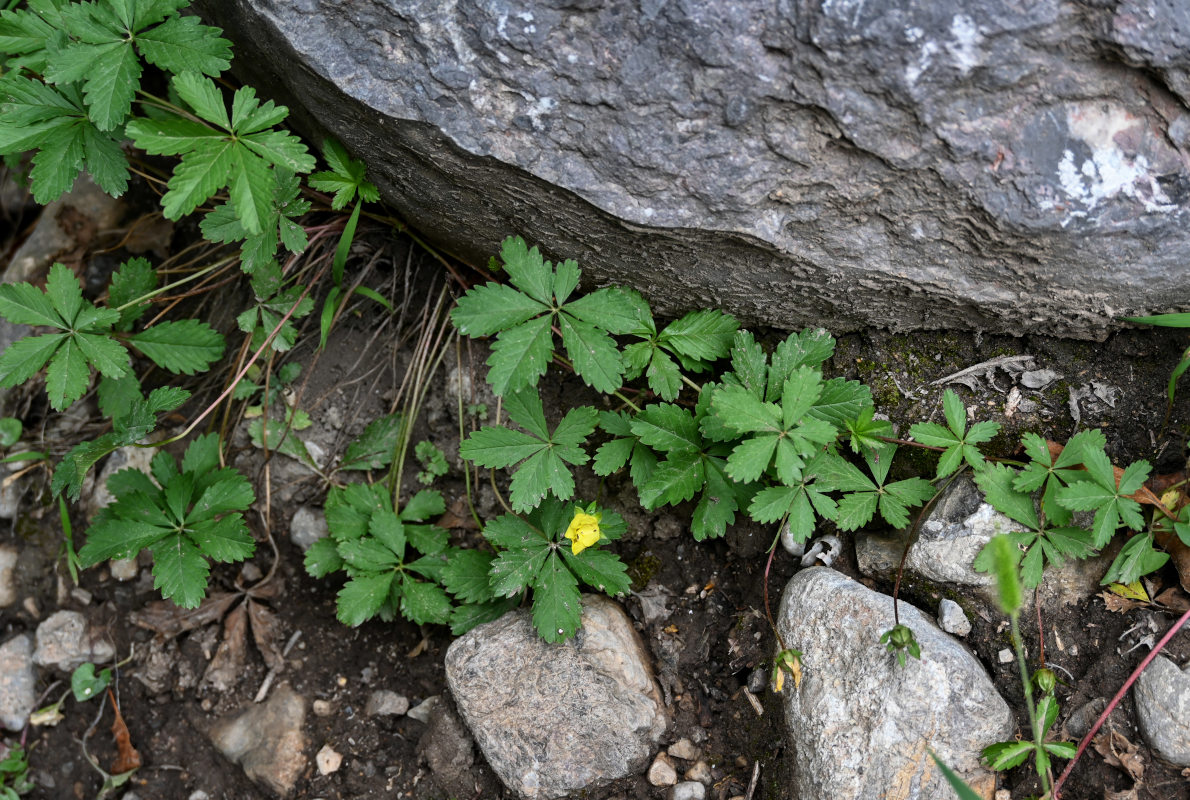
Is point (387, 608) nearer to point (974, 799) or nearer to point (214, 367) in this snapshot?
point (214, 367)

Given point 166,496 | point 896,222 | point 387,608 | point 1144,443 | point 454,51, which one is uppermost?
point 454,51

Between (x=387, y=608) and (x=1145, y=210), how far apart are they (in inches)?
108

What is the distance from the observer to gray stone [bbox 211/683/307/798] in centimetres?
292

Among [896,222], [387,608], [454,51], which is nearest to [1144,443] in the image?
[896,222]

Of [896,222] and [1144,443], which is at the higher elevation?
[896,222]

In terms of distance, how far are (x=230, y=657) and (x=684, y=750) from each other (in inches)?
71.3

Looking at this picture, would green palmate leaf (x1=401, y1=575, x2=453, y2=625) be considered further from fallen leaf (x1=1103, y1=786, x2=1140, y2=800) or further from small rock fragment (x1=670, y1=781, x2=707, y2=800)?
fallen leaf (x1=1103, y1=786, x2=1140, y2=800)

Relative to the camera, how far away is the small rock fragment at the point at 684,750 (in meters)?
2.63

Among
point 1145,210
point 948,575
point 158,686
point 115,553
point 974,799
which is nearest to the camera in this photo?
point 974,799

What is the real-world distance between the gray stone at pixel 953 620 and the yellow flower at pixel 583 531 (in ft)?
3.58

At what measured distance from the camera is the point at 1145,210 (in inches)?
84.9

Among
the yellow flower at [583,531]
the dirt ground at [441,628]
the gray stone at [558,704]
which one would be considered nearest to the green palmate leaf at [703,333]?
the dirt ground at [441,628]

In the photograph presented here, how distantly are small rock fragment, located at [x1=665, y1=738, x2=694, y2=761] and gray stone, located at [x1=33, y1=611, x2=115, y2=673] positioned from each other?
231 cm

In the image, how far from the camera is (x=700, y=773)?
2.61 metres
